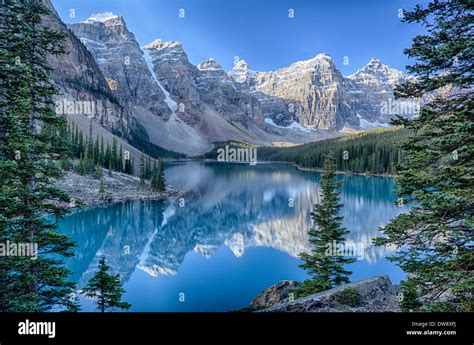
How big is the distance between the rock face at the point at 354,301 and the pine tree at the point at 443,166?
1.97 metres

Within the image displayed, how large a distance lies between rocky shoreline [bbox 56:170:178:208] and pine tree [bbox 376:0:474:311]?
40330 millimetres

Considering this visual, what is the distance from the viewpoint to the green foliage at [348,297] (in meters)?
7.04

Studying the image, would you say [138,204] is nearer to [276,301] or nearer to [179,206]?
[179,206]

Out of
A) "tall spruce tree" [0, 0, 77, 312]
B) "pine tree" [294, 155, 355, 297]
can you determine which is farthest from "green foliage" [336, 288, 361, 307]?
"tall spruce tree" [0, 0, 77, 312]

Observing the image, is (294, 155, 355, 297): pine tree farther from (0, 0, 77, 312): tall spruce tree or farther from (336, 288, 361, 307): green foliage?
(0, 0, 77, 312): tall spruce tree

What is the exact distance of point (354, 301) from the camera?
7.13 metres

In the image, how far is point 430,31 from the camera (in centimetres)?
571

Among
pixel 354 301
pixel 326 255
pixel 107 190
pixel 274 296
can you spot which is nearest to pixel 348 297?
pixel 354 301

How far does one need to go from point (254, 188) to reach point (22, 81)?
55.2 meters

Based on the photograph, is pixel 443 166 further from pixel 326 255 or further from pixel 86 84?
pixel 86 84

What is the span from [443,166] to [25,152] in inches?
349

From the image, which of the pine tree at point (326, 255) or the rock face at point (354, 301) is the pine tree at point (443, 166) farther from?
the pine tree at point (326, 255)

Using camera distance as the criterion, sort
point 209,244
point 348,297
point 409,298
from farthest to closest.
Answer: point 209,244 → point 348,297 → point 409,298
